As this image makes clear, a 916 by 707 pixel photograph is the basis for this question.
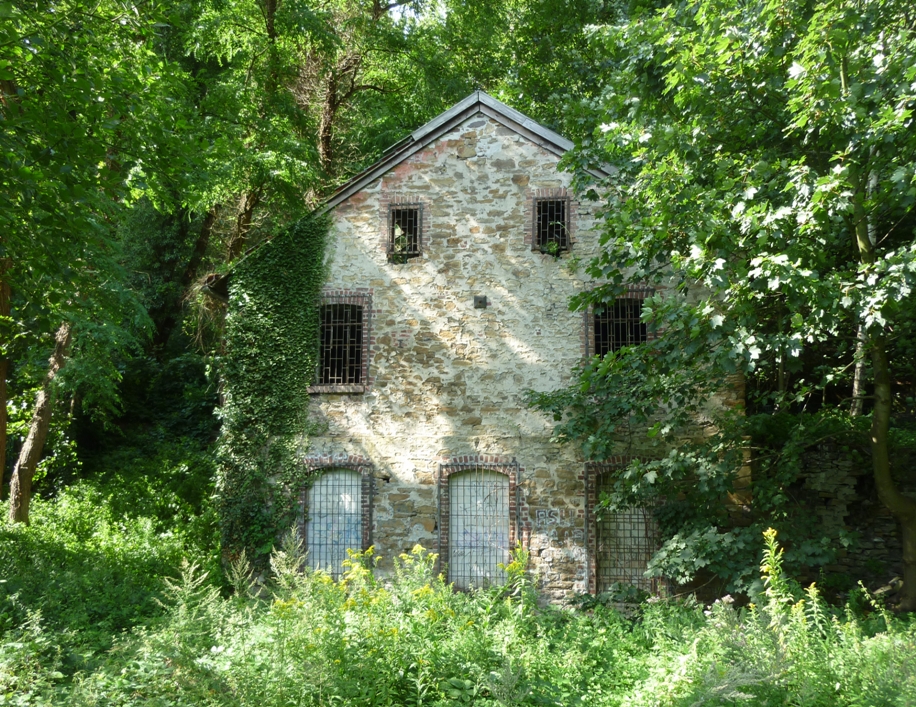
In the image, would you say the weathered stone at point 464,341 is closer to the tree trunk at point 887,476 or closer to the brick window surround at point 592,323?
the brick window surround at point 592,323

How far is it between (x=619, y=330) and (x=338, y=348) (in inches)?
173

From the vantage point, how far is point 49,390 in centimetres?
1323

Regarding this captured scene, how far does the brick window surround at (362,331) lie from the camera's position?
39.1ft

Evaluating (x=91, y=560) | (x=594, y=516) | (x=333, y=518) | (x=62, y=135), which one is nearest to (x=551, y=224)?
(x=594, y=516)

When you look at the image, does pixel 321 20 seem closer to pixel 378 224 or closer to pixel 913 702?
pixel 378 224

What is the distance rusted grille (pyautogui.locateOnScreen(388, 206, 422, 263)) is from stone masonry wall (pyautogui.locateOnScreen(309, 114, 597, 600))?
0.12m

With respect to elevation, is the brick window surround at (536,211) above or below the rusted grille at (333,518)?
above

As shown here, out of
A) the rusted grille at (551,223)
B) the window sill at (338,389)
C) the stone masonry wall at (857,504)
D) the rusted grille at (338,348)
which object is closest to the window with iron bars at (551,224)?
the rusted grille at (551,223)

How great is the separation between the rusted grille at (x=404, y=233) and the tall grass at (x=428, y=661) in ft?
20.9

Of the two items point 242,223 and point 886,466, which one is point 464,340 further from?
point 242,223

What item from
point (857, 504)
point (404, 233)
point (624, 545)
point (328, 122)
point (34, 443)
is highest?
point (328, 122)

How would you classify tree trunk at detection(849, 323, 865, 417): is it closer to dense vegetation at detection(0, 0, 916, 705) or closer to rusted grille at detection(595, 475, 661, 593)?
dense vegetation at detection(0, 0, 916, 705)

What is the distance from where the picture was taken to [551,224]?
39.6 ft

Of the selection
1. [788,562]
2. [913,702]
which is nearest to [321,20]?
[788,562]
